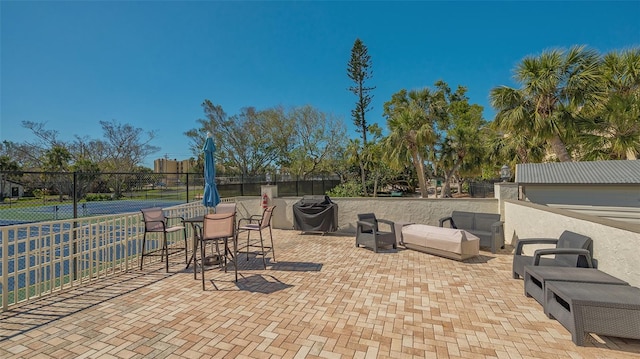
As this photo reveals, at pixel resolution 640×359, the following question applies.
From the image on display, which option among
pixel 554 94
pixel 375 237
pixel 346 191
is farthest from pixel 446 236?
pixel 346 191

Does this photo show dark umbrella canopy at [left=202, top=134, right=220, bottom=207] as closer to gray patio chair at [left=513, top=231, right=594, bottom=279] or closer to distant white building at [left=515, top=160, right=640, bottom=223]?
gray patio chair at [left=513, top=231, right=594, bottom=279]

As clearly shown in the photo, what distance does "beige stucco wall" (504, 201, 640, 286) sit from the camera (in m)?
2.42

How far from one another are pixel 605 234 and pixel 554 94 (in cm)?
782

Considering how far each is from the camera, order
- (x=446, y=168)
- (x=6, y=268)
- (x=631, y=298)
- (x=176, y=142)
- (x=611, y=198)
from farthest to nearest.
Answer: (x=176, y=142) → (x=446, y=168) → (x=611, y=198) → (x=6, y=268) → (x=631, y=298)

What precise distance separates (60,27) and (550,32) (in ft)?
61.7

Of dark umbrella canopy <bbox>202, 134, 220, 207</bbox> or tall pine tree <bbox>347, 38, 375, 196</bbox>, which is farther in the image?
tall pine tree <bbox>347, 38, 375, 196</bbox>

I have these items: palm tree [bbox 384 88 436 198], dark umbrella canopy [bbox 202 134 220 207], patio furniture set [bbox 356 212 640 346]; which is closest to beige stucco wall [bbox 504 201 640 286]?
patio furniture set [bbox 356 212 640 346]

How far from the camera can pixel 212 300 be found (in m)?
3.04

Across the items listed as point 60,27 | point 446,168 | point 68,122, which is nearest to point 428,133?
point 446,168

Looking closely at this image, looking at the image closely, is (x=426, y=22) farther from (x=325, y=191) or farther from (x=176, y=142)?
(x=176, y=142)

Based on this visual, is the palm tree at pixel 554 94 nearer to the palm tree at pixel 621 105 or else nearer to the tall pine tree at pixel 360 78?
the palm tree at pixel 621 105

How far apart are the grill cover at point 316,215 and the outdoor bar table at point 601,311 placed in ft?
16.0

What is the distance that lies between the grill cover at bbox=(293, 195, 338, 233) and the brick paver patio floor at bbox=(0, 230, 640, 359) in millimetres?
2752

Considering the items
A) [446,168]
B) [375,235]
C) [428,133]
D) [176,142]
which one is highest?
[176,142]
